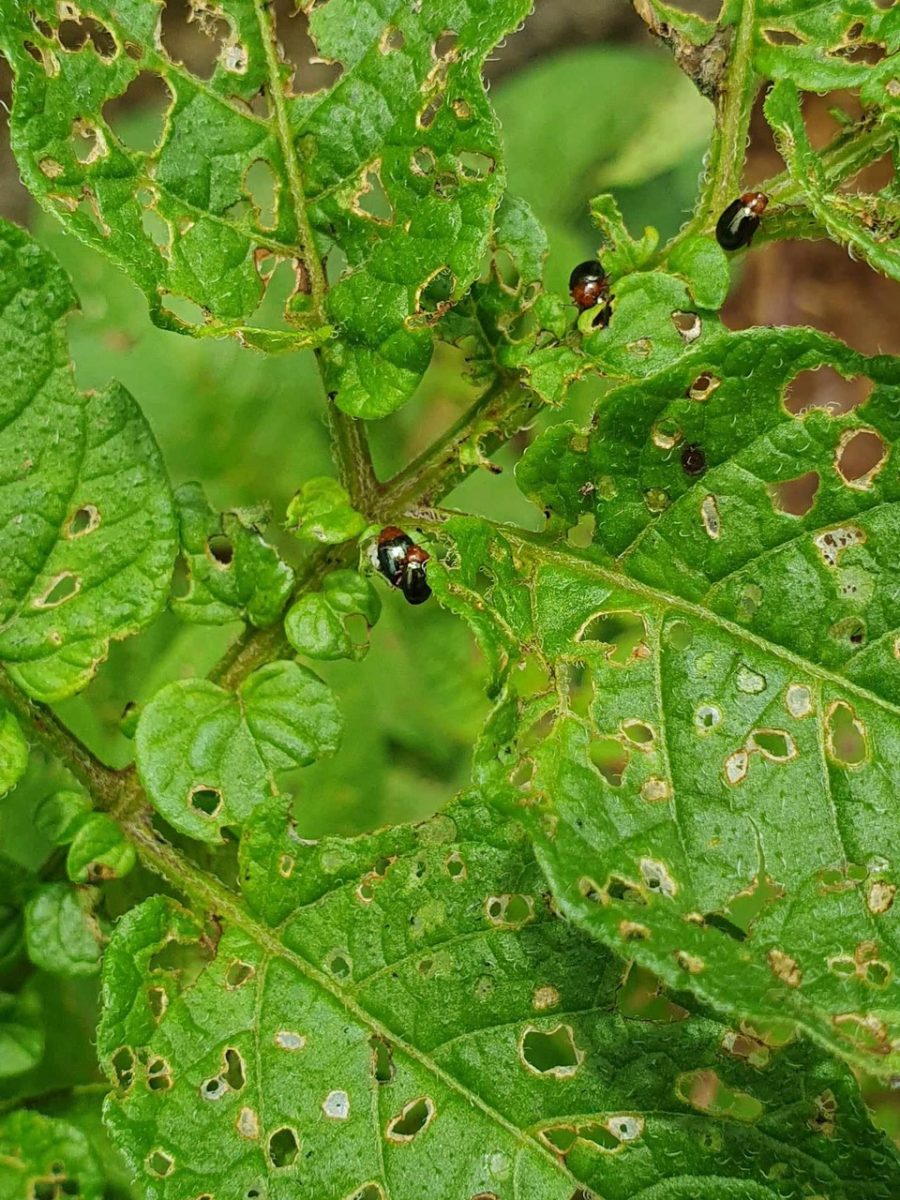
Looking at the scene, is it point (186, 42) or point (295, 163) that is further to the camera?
point (186, 42)

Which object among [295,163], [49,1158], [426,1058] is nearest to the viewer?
[426,1058]

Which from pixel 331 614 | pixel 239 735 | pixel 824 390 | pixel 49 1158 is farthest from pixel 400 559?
pixel 824 390

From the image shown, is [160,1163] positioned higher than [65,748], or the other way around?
[65,748]

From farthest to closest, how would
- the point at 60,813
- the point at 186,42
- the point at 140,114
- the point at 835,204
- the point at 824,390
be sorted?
the point at 824,390
the point at 186,42
the point at 140,114
the point at 60,813
the point at 835,204

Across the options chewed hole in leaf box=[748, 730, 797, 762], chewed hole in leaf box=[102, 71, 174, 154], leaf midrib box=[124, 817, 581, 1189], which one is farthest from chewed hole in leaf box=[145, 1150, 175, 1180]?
chewed hole in leaf box=[102, 71, 174, 154]

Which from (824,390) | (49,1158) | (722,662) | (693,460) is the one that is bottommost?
(49,1158)

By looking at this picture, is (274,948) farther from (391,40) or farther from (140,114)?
(140,114)

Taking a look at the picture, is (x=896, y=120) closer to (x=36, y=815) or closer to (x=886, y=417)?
(x=886, y=417)
